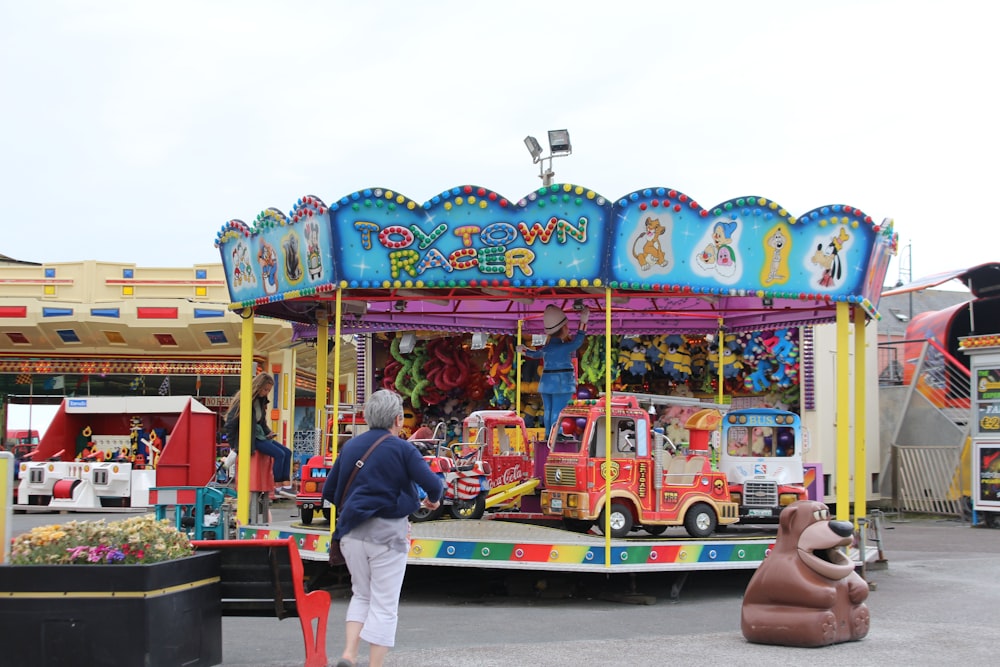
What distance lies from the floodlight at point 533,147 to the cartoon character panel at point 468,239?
3.90m

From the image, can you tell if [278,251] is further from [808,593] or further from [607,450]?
[808,593]

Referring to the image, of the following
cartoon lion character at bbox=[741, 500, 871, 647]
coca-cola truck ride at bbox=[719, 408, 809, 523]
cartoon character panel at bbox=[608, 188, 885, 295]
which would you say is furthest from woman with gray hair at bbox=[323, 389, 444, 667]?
coca-cola truck ride at bbox=[719, 408, 809, 523]

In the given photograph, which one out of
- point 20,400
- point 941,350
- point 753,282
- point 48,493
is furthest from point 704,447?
point 20,400

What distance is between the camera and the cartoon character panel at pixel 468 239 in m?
10.9

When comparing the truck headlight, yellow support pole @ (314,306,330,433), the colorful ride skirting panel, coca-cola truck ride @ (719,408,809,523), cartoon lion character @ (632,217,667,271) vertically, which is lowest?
the colorful ride skirting panel

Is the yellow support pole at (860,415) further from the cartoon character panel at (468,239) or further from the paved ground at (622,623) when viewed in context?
the cartoon character panel at (468,239)

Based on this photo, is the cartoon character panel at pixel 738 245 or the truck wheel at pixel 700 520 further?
the truck wheel at pixel 700 520

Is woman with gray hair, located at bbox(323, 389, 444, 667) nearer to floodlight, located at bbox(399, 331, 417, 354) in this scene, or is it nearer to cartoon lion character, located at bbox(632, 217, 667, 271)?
cartoon lion character, located at bbox(632, 217, 667, 271)

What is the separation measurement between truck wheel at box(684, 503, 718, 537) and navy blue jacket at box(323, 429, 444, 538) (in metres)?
5.84

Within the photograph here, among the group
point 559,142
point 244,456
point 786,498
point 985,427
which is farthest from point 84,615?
point 985,427

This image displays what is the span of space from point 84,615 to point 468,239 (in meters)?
6.03

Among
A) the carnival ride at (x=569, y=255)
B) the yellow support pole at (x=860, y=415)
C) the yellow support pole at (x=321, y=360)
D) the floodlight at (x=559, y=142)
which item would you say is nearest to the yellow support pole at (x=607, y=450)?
the carnival ride at (x=569, y=255)

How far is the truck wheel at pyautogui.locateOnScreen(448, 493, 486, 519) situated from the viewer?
42.8 ft

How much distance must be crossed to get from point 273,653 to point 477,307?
9.12m
